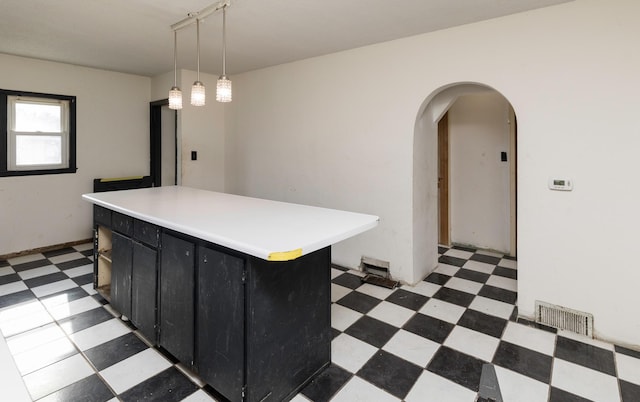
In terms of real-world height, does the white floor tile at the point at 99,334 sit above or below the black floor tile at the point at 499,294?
below

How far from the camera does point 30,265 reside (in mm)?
3906

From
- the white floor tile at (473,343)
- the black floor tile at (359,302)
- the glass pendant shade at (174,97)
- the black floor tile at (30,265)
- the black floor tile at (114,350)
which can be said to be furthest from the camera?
the black floor tile at (30,265)

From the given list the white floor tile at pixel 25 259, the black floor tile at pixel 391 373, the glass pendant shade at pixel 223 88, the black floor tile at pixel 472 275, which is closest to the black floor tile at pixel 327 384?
the black floor tile at pixel 391 373

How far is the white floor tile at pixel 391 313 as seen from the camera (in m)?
2.72

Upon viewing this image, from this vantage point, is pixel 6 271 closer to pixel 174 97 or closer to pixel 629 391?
pixel 174 97

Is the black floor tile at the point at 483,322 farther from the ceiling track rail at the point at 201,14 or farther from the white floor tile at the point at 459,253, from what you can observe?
the ceiling track rail at the point at 201,14

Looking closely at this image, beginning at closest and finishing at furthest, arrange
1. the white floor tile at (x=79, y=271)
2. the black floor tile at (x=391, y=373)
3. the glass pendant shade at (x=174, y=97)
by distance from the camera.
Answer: the black floor tile at (x=391, y=373)
the glass pendant shade at (x=174, y=97)
the white floor tile at (x=79, y=271)

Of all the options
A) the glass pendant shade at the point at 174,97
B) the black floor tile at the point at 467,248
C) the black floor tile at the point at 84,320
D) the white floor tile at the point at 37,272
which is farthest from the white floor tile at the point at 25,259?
the black floor tile at the point at 467,248

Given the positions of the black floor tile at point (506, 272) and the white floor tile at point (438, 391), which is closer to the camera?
the white floor tile at point (438, 391)

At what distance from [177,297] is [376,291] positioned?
189 cm

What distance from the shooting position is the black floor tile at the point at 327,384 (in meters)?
1.91

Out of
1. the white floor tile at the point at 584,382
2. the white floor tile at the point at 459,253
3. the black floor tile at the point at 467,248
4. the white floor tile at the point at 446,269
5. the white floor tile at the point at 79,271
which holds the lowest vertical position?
the white floor tile at the point at 584,382

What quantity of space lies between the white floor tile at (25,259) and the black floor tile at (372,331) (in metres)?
3.93

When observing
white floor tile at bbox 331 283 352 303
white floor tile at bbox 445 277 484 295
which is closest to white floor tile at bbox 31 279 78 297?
white floor tile at bbox 331 283 352 303
